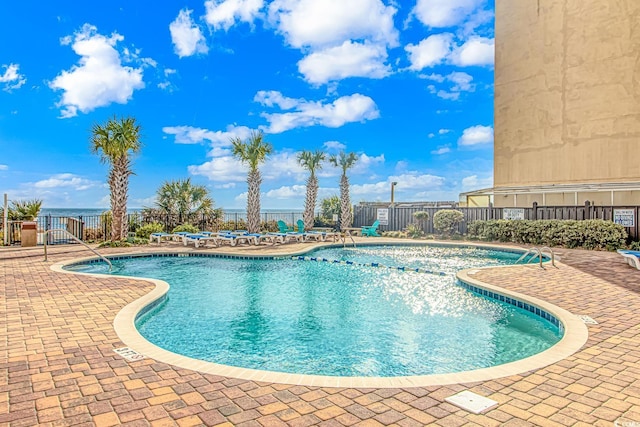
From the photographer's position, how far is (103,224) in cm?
1781

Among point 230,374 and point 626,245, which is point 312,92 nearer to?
point 626,245

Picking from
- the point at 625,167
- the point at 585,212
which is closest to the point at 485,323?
the point at 585,212

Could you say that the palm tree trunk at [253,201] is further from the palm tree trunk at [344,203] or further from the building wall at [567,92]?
the building wall at [567,92]

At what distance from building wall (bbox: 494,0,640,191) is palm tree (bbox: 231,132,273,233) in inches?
547

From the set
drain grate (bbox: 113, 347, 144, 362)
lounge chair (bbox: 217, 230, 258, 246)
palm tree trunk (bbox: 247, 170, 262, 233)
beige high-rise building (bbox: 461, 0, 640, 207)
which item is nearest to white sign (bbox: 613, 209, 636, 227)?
beige high-rise building (bbox: 461, 0, 640, 207)

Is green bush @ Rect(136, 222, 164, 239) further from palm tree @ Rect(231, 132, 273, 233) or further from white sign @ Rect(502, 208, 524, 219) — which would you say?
white sign @ Rect(502, 208, 524, 219)

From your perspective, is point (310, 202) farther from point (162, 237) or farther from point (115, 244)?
point (115, 244)

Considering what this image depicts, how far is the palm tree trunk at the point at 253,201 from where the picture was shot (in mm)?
20531

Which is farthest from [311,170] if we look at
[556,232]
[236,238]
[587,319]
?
[587,319]

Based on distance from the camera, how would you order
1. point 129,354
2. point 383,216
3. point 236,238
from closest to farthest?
point 129,354 → point 236,238 → point 383,216

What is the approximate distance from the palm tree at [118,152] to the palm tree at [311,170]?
34.1 ft

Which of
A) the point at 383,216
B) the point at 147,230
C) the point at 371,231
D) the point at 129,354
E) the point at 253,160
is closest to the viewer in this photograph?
the point at 129,354

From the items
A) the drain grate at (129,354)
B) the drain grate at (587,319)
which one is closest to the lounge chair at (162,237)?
the drain grate at (129,354)

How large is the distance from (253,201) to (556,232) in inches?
557
